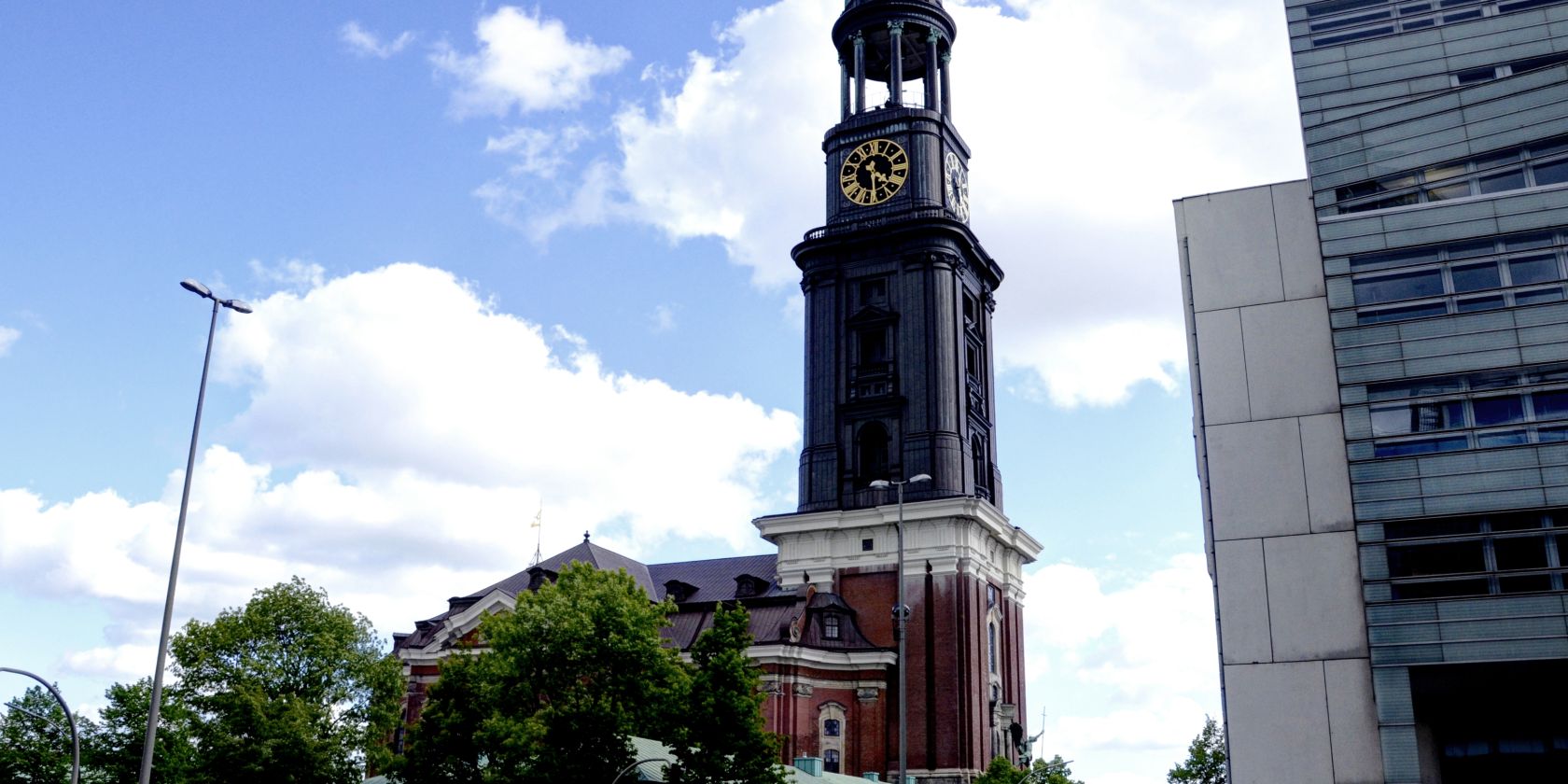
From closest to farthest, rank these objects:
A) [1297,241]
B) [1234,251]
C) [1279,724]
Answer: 1. [1279,724]
2. [1297,241]
3. [1234,251]

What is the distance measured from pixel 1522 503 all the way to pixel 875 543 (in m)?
38.3

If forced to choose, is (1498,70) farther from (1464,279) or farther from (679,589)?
(679,589)

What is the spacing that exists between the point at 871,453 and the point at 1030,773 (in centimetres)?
1984

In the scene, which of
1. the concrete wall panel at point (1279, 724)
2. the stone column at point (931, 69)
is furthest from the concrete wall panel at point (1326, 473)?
the stone column at point (931, 69)

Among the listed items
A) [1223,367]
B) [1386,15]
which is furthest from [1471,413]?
[1386,15]

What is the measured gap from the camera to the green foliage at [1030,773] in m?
56.8

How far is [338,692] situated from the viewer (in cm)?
5297

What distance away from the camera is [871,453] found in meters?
73.5

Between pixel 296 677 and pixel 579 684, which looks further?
pixel 296 677

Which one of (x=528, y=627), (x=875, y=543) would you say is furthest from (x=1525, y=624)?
(x=875, y=543)

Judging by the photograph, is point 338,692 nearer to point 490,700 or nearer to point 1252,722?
point 490,700

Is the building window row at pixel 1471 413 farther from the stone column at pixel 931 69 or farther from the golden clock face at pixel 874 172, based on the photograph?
the stone column at pixel 931 69

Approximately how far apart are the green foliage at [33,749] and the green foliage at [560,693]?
126 ft

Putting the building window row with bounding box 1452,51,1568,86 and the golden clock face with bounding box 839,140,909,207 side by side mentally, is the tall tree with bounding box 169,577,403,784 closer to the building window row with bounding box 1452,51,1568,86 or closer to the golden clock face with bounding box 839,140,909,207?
the golden clock face with bounding box 839,140,909,207
